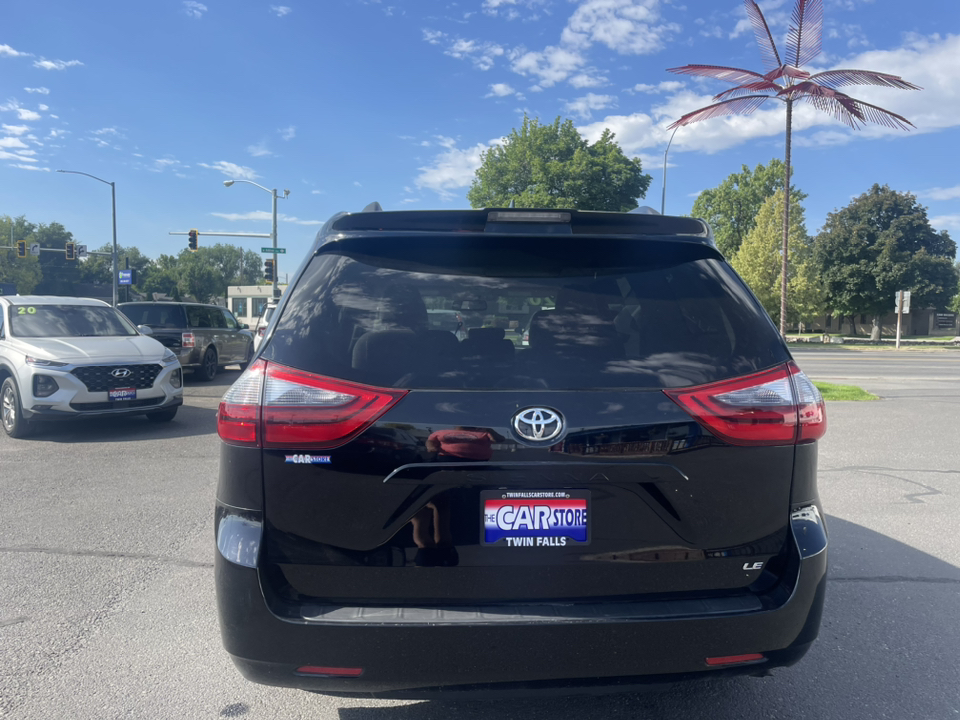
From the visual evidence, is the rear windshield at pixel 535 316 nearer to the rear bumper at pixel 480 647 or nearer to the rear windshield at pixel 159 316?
the rear bumper at pixel 480 647

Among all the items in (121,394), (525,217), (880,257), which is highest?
(880,257)

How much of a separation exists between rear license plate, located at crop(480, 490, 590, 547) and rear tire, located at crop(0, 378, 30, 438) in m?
8.49

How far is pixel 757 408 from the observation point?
7.23ft

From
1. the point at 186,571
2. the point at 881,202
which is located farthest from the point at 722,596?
the point at 881,202

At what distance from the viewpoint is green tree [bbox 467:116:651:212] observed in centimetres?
4597

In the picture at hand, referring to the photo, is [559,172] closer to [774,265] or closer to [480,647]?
[774,265]

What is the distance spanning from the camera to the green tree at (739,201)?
58375 millimetres

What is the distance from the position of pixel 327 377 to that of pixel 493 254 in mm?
682

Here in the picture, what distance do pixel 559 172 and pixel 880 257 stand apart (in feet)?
89.2

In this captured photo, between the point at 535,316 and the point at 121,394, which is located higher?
the point at 535,316

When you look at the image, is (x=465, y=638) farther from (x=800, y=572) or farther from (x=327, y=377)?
(x=800, y=572)

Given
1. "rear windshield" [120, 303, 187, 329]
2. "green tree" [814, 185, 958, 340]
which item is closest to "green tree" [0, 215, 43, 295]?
"rear windshield" [120, 303, 187, 329]

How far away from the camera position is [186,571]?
4.26 metres

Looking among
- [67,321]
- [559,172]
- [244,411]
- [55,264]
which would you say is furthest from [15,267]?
[244,411]
